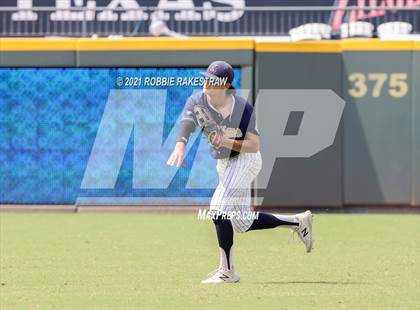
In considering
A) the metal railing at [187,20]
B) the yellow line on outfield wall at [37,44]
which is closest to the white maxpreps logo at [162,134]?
the yellow line on outfield wall at [37,44]

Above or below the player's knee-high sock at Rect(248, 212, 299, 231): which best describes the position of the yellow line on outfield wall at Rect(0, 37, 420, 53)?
below

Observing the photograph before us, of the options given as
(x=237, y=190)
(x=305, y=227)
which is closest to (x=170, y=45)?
(x=305, y=227)

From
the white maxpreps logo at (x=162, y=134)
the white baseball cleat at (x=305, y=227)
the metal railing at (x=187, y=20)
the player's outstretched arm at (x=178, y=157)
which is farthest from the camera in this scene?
the metal railing at (x=187, y=20)

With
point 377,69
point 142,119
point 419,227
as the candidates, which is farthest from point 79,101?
point 419,227

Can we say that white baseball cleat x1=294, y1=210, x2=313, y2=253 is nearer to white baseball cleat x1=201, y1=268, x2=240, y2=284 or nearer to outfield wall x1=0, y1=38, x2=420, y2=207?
white baseball cleat x1=201, y1=268, x2=240, y2=284

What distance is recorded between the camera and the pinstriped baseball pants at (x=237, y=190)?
898cm

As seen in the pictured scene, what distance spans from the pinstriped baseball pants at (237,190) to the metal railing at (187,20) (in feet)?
30.5

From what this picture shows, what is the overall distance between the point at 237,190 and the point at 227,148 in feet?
1.17

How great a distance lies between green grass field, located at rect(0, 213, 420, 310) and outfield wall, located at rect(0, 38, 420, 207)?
4.65 feet

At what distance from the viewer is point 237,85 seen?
17.0m

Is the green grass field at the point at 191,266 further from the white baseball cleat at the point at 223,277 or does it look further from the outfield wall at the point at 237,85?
the outfield wall at the point at 237,85

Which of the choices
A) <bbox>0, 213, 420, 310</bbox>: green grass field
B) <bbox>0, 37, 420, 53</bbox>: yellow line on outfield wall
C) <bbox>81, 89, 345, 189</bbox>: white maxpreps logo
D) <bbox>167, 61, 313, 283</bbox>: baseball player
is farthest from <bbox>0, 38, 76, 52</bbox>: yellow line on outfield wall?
<bbox>167, 61, 313, 283</bbox>: baseball player

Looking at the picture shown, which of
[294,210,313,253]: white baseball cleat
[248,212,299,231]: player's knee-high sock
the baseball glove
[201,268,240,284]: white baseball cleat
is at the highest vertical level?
the baseball glove

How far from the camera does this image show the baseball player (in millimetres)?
8922
